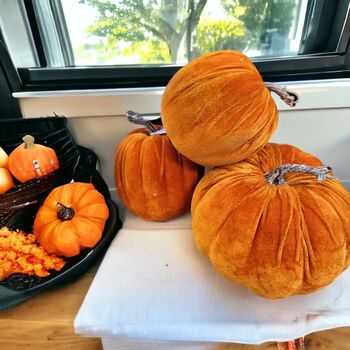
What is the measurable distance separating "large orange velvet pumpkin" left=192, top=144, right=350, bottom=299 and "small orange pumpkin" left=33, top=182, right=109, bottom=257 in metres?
0.23

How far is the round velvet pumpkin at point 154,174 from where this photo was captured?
522mm

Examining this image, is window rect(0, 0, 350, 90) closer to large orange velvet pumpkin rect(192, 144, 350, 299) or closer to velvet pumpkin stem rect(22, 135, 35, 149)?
velvet pumpkin stem rect(22, 135, 35, 149)

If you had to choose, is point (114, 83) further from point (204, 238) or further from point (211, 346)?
point (211, 346)

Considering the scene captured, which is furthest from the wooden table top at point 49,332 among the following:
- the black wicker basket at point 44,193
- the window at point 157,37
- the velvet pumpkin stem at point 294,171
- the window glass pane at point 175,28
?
the window glass pane at point 175,28

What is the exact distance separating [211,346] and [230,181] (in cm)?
26

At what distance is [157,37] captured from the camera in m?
0.77

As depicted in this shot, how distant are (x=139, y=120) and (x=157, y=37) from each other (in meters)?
0.35

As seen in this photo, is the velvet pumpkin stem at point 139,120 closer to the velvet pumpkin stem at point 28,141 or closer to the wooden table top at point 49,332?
the velvet pumpkin stem at point 28,141

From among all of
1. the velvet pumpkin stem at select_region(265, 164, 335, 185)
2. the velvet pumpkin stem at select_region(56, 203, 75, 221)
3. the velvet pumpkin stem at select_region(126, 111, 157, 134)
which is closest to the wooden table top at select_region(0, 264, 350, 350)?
the velvet pumpkin stem at select_region(56, 203, 75, 221)

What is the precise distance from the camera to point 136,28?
2.47ft

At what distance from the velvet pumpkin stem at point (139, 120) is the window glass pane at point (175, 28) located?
31cm

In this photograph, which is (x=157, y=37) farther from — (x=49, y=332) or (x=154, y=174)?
(x=49, y=332)

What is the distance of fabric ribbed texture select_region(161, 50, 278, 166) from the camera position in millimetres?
387

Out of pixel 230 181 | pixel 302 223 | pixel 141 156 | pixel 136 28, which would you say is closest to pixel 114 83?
pixel 136 28
